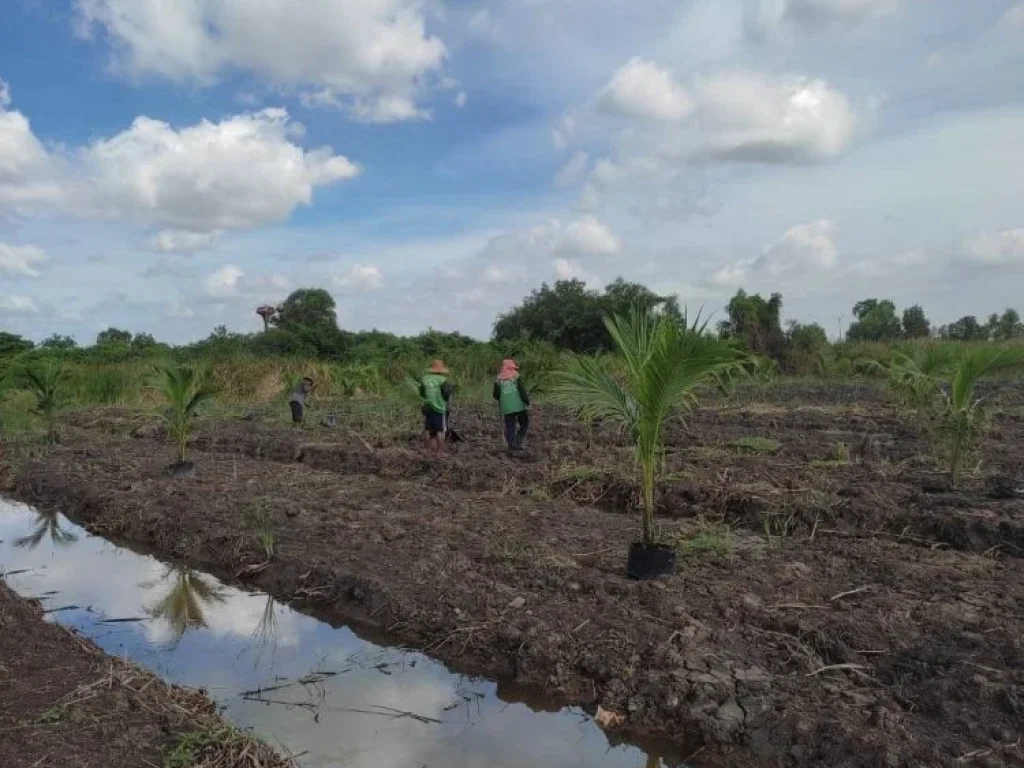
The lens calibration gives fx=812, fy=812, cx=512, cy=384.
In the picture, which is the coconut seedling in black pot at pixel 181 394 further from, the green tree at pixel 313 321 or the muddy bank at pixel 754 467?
the green tree at pixel 313 321

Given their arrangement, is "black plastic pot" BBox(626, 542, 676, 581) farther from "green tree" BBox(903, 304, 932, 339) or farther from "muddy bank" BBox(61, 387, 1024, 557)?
"green tree" BBox(903, 304, 932, 339)

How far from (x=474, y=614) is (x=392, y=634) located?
2.08ft

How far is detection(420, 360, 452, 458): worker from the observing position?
11438mm

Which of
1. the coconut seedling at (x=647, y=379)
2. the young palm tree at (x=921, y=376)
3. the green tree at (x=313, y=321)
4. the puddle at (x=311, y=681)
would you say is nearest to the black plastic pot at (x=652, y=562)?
the coconut seedling at (x=647, y=379)

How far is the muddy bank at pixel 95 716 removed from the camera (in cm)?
361

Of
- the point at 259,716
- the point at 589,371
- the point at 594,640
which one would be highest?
the point at 589,371

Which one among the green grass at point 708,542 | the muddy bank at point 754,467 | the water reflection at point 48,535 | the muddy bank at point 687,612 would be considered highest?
the muddy bank at point 754,467

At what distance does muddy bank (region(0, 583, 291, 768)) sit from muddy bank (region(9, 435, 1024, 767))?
5.39 feet

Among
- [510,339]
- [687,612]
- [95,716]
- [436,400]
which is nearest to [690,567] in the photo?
[687,612]

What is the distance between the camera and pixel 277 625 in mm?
5980

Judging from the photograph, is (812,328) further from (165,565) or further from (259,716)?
(259,716)

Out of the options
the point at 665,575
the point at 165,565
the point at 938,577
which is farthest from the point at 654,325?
the point at 165,565

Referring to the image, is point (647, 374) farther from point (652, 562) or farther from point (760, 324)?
point (760, 324)

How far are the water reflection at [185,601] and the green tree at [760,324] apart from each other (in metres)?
25.1
